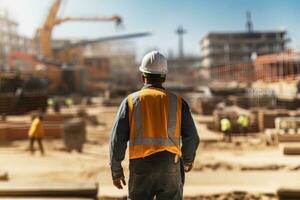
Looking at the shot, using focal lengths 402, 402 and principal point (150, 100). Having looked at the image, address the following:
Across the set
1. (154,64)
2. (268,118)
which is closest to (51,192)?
(154,64)

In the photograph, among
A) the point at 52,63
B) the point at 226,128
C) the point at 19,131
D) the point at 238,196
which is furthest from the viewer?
the point at 52,63

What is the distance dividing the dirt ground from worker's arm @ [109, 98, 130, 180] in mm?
2672

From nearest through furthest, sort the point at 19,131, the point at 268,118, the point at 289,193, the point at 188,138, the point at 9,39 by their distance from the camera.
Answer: the point at 188,138, the point at 289,193, the point at 19,131, the point at 268,118, the point at 9,39

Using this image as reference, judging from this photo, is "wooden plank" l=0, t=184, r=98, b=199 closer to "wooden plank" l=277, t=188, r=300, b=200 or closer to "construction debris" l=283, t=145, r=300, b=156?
"wooden plank" l=277, t=188, r=300, b=200

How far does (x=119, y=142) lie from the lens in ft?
8.54

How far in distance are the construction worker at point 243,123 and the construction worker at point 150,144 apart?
1328 centimetres

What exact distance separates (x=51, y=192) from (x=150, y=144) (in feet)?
Result: 8.46

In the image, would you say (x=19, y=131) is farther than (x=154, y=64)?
Yes

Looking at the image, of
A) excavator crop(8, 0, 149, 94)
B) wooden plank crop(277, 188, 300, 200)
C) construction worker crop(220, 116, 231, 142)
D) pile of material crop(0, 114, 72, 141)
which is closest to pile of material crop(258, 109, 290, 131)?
construction worker crop(220, 116, 231, 142)

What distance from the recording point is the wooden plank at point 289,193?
4.66 metres

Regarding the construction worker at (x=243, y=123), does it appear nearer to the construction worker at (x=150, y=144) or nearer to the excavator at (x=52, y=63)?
the construction worker at (x=150, y=144)

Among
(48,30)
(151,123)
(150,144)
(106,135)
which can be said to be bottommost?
(106,135)

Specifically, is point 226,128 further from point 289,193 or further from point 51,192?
point 51,192

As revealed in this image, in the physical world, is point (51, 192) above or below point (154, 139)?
below
